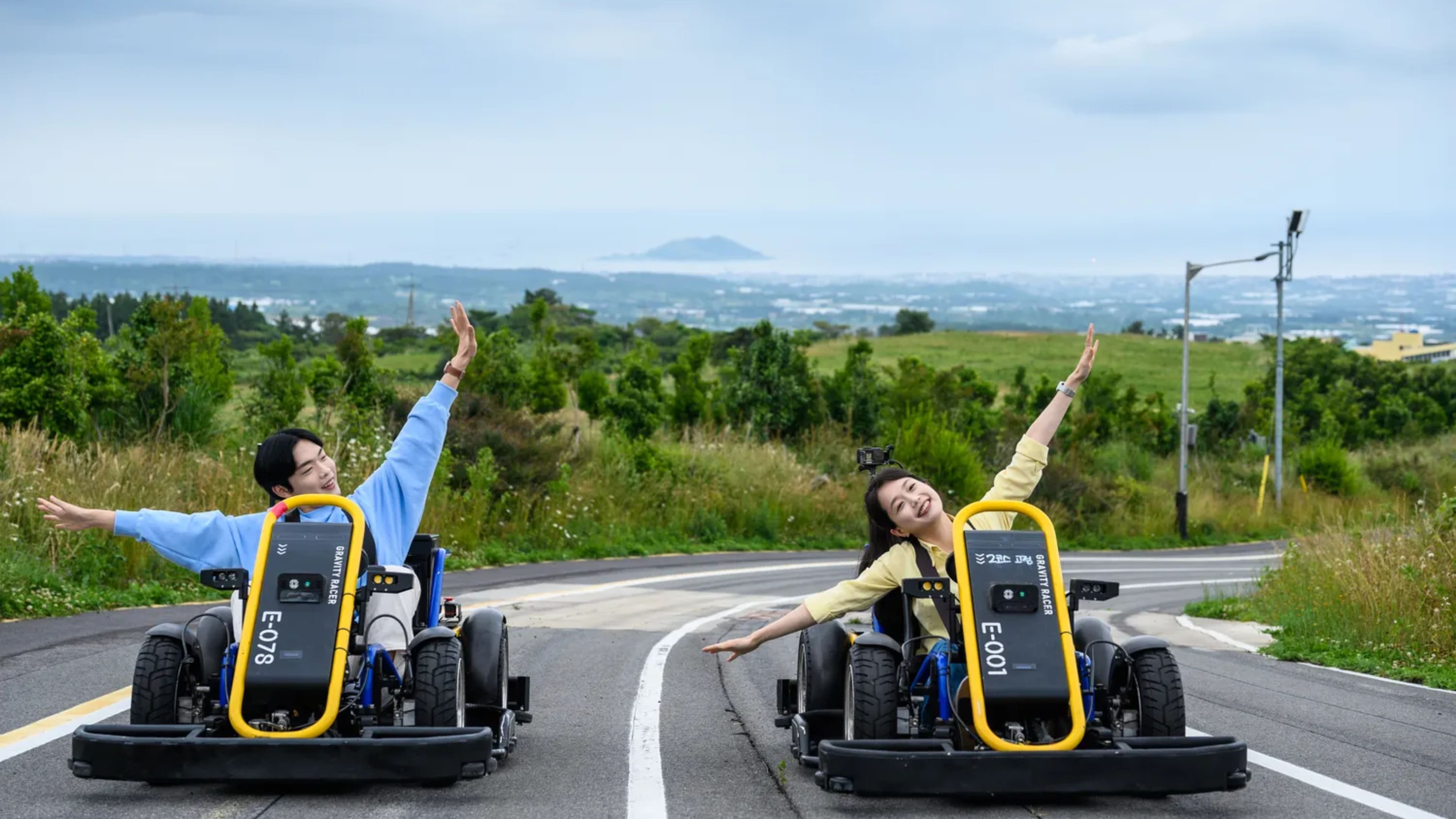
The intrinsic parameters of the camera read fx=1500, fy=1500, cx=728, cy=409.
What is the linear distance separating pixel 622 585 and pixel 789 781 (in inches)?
515

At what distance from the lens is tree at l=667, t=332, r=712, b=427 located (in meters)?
42.9

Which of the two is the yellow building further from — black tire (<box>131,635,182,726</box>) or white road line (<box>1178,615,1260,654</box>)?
black tire (<box>131,635,182,726</box>)

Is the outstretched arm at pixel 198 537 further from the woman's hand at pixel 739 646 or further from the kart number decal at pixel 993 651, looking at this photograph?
the kart number decal at pixel 993 651

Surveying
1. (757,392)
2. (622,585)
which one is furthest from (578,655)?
(757,392)

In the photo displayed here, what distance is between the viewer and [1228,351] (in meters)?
121

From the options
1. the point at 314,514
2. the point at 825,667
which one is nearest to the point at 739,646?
the point at 825,667

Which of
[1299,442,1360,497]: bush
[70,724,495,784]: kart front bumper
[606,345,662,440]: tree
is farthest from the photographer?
[1299,442,1360,497]: bush

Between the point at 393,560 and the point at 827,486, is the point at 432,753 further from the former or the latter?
the point at 827,486

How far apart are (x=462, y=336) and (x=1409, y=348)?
416 feet

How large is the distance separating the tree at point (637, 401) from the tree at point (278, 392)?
10223 mm

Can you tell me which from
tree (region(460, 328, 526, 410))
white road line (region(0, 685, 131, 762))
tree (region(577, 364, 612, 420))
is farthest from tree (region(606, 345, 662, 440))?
white road line (region(0, 685, 131, 762))

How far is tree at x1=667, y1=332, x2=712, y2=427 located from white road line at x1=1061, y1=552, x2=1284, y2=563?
1216cm

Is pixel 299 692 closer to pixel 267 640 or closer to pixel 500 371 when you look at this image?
pixel 267 640

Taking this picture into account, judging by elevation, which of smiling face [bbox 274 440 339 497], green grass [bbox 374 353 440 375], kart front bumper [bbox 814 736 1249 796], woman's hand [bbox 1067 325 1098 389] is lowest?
green grass [bbox 374 353 440 375]
